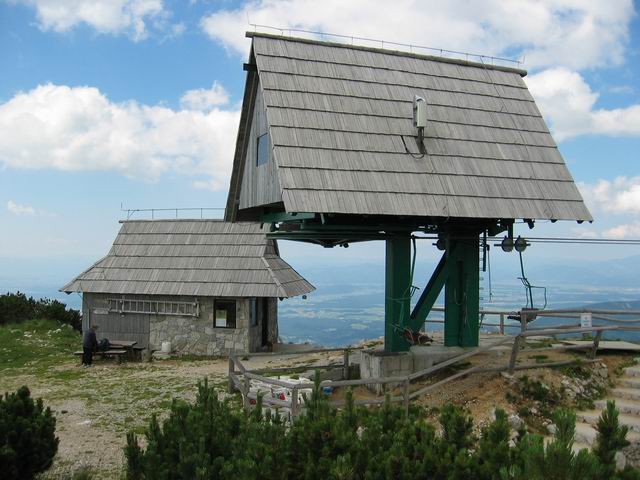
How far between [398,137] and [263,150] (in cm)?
310

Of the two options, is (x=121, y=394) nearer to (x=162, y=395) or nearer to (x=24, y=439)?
(x=162, y=395)

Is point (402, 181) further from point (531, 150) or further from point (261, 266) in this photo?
point (261, 266)

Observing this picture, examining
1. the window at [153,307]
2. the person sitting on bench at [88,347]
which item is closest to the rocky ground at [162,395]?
the person sitting on bench at [88,347]

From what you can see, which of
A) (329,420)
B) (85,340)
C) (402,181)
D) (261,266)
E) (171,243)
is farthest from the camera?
(171,243)

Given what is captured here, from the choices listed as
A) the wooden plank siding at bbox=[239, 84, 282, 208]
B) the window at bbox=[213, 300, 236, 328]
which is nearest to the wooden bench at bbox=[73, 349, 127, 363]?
the window at bbox=[213, 300, 236, 328]

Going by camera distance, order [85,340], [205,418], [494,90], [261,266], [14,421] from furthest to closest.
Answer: [261,266]
[85,340]
[494,90]
[14,421]
[205,418]

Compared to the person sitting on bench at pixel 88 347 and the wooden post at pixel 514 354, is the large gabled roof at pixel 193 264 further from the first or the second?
the wooden post at pixel 514 354

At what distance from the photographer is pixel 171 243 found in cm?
2556

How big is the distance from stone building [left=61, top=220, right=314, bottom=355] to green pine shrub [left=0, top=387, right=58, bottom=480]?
42.8 ft

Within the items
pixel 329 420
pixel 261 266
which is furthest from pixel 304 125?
pixel 261 266

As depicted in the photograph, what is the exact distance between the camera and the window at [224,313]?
75.3 ft

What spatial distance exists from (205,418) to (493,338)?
1204 centimetres

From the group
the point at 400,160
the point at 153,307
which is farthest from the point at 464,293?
the point at 153,307

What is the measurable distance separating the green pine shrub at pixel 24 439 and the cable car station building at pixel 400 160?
17.5ft
